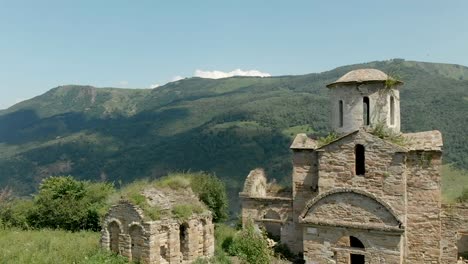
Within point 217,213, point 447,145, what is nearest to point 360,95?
point 217,213

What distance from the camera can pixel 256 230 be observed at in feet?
59.4

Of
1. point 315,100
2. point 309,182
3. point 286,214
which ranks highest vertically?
point 315,100

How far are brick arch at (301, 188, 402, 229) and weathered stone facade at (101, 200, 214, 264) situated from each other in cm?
435

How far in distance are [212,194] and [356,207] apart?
30.4 feet

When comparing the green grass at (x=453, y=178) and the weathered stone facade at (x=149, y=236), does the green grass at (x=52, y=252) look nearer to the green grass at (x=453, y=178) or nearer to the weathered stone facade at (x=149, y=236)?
the weathered stone facade at (x=149, y=236)

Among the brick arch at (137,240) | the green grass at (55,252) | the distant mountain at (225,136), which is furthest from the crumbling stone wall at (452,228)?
the distant mountain at (225,136)

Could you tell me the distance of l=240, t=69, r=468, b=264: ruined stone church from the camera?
14797 mm

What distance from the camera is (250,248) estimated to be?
16016 mm

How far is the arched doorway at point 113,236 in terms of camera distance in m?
14.2

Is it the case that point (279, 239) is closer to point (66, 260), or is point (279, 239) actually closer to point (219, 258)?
point (219, 258)

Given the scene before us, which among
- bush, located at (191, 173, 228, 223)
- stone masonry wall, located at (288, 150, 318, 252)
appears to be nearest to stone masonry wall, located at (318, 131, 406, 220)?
stone masonry wall, located at (288, 150, 318, 252)

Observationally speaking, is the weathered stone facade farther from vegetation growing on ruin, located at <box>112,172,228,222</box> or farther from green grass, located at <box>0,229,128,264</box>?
green grass, located at <box>0,229,128,264</box>

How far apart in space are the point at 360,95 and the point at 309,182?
4178 mm

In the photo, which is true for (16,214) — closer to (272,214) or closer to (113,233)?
(113,233)
